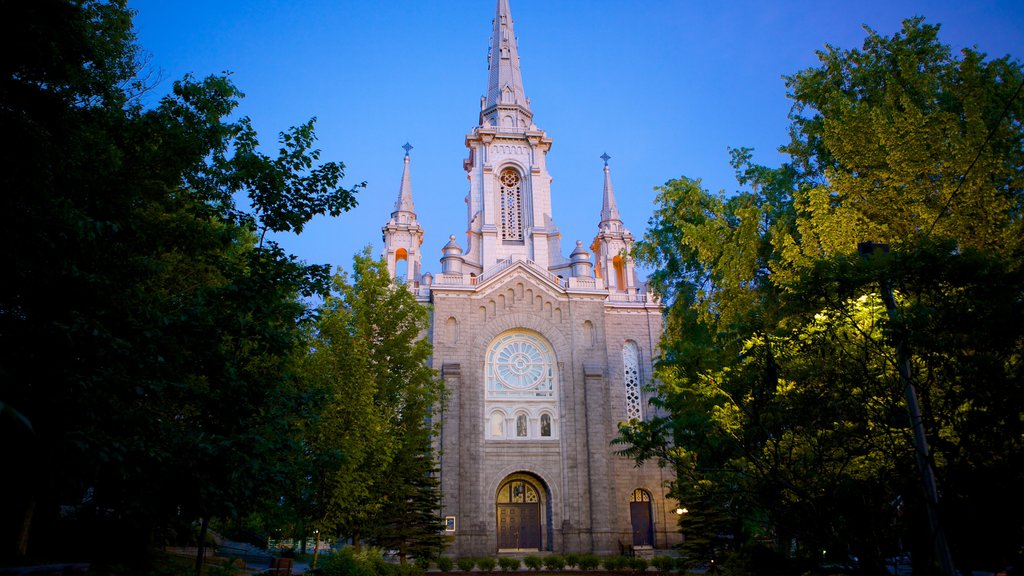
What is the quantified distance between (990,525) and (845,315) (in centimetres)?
306

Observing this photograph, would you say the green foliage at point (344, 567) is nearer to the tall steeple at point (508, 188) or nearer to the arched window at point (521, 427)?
the arched window at point (521, 427)

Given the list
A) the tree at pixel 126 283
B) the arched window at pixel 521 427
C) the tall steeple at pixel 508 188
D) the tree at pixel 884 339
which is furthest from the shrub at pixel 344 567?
the tall steeple at pixel 508 188

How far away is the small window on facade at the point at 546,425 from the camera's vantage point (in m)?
33.5

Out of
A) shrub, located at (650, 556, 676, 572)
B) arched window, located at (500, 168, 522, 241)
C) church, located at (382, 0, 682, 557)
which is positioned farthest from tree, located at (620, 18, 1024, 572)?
arched window, located at (500, 168, 522, 241)

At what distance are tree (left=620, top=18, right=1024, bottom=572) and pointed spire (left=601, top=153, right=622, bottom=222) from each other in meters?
25.8

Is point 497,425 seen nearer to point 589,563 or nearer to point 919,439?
point 589,563

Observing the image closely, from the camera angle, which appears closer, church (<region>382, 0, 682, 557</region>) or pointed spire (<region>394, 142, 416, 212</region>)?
church (<region>382, 0, 682, 557</region>)

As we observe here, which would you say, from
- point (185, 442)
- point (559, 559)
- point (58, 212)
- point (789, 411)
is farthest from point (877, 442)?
point (559, 559)

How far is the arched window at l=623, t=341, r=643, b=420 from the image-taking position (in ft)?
118

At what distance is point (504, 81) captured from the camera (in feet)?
143

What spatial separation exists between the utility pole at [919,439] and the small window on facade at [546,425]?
25.6 meters

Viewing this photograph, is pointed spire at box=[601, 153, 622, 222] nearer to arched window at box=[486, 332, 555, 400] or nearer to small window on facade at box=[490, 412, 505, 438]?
arched window at box=[486, 332, 555, 400]

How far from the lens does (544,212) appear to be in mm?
40250

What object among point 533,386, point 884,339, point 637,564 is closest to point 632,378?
point 533,386
